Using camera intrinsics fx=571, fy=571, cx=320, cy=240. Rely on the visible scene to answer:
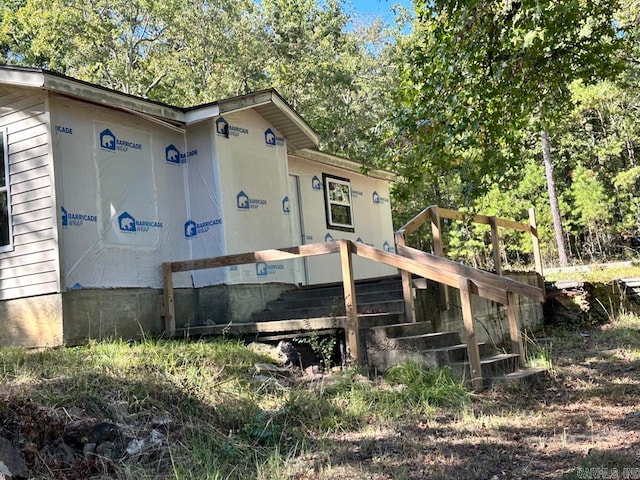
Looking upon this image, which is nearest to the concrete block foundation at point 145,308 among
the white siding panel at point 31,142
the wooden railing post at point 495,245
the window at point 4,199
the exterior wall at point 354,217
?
the window at point 4,199

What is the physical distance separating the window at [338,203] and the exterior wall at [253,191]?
2079mm

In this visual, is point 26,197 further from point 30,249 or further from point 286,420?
point 286,420

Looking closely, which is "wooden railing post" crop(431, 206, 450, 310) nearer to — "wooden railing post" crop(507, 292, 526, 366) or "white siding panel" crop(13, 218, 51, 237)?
A: "wooden railing post" crop(507, 292, 526, 366)

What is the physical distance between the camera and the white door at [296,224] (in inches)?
394

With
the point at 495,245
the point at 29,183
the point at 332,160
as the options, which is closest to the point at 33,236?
the point at 29,183

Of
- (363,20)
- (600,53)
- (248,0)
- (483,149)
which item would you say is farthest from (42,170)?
(363,20)

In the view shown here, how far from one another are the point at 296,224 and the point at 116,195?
151 inches

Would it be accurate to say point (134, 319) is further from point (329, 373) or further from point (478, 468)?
point (478, 468)

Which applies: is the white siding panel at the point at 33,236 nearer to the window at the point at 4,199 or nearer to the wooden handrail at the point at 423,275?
the window at the point at 4,199

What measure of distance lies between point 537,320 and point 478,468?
8657mm

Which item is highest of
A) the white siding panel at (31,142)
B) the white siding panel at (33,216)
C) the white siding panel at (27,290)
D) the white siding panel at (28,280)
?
the white siding panel at (31,142)

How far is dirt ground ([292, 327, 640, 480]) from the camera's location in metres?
3.76

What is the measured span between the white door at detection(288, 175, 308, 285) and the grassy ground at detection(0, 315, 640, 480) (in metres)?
3.38

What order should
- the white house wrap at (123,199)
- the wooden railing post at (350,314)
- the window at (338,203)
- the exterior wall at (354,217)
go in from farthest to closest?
1. the window at (338,203)
2. the exterior wall at (354,217)
3. the white house wrap at (123,199)
4. the wooden railing post at (350,314)
